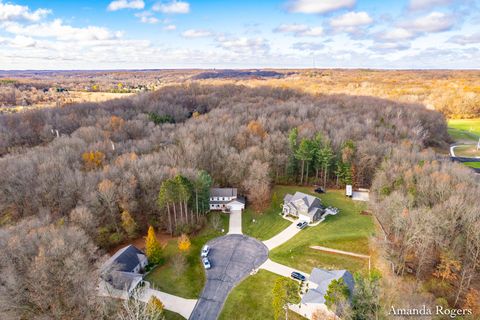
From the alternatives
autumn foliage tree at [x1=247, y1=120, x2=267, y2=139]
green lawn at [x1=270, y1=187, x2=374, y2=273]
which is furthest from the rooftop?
autumn foliage tree at [x1=247, y1=120, x2=267, y2=139]

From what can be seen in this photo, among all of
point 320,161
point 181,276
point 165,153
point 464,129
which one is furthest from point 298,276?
point 464,129

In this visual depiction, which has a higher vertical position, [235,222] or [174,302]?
[235,222]

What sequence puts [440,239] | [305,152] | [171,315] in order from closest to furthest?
[171,315], [440,239], [305,152]

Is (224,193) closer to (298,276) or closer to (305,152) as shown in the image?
(305,152)

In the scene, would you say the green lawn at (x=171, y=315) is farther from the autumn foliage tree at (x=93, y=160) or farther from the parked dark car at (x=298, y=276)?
the autumn foliage tree at (x=93, y=160)

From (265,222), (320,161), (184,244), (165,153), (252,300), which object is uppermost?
(165,153)

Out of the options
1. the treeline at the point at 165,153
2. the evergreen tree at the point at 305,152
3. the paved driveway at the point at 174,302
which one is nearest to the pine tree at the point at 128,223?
the treeline at the point at 165,153
